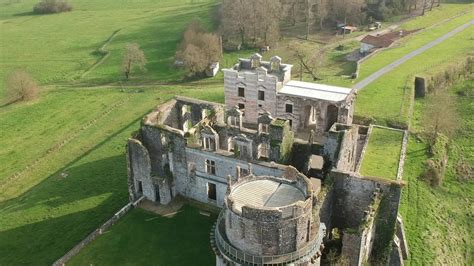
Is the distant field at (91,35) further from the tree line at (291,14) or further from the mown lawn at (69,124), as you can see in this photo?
the tree line at (291,14)

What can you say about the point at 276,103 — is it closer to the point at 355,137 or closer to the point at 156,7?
the point at 355,137

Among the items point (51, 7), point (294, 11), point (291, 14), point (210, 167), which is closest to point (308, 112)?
point (210, 167)

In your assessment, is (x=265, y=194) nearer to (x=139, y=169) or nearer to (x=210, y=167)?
(x=210, y=167)

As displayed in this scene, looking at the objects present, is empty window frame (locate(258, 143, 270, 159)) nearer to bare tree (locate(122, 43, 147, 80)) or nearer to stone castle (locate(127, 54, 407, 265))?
stone castle (locate(127, 54, 407, 265))

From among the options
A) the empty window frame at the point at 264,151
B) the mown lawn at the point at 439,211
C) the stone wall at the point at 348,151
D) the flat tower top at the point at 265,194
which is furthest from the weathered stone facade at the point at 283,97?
the flat tower top at the point at 265,194

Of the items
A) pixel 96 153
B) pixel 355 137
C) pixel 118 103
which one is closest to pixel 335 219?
pixel 355 137

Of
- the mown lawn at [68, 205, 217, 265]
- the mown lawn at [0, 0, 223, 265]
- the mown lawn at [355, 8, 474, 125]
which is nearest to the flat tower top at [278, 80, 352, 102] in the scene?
the mown lawn at [355, 8, 474, 125]
